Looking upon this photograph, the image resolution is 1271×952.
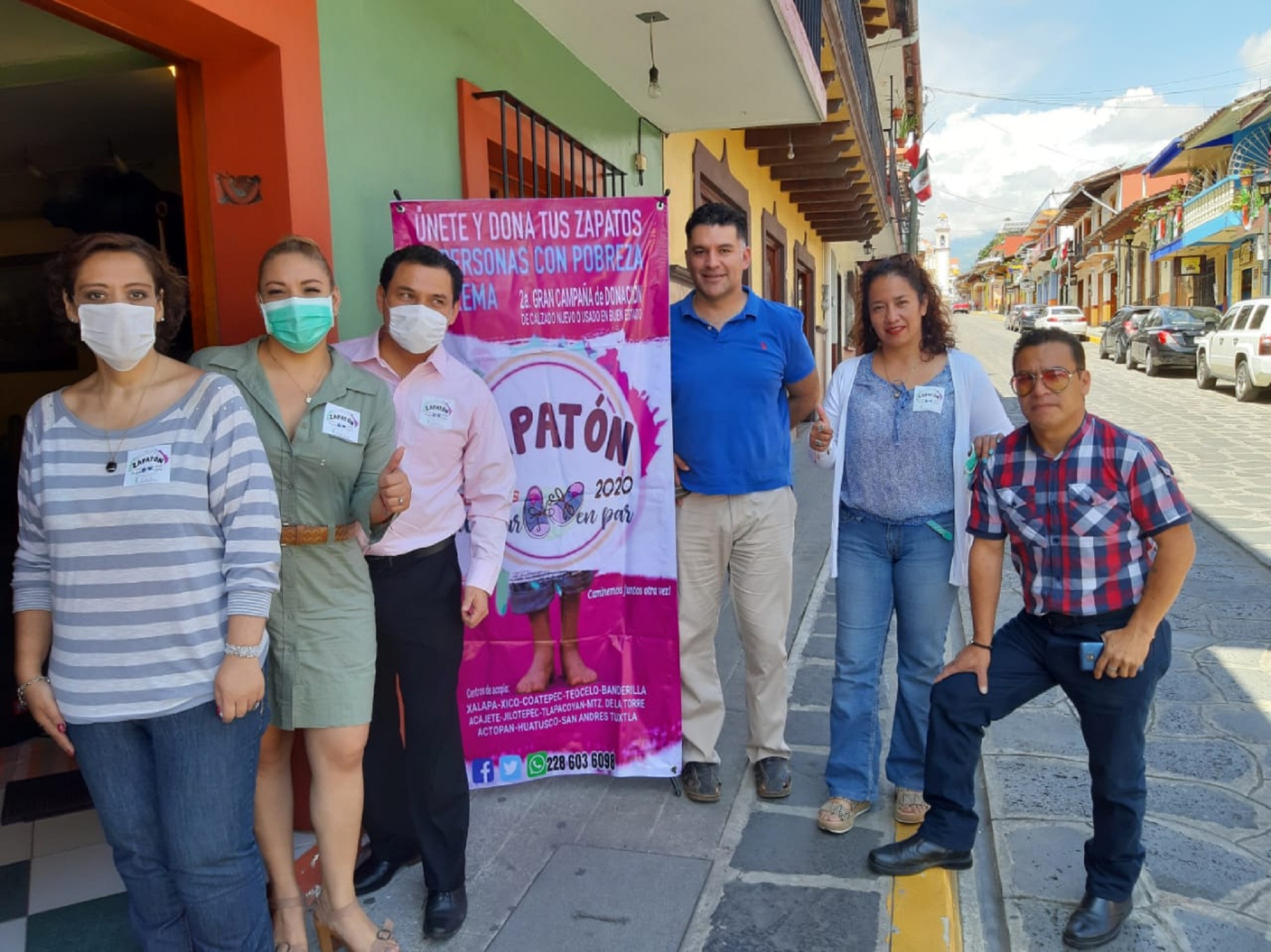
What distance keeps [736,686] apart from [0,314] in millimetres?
4603

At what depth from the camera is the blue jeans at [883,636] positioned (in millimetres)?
3018

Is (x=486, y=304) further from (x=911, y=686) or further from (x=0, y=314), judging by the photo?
(x=0, y=314)

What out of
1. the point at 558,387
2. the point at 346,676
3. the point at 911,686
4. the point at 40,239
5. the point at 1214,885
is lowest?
the point at 1214,885

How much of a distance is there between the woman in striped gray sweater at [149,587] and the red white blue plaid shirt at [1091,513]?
191 centimetres

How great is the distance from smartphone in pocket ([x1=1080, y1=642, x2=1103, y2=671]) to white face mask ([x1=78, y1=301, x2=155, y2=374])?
7.71ft

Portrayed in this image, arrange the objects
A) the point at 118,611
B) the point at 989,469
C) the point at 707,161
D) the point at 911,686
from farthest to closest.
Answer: the point at 707,161
the point at 911,686
the point at 989,469
the point at 118,611

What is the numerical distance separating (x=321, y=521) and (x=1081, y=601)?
194cm

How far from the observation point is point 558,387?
3.23 meters

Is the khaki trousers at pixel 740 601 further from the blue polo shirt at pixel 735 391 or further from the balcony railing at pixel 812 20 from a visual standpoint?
the balcony railing at pixel 812 20

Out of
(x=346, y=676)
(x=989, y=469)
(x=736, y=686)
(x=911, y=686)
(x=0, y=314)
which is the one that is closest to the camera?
(x=346, y=676)

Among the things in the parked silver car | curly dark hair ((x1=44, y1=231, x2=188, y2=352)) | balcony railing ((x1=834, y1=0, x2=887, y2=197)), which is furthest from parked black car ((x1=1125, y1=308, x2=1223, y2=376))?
curly dark hair ((x1=44, y1=231, x2=188, y2=352))

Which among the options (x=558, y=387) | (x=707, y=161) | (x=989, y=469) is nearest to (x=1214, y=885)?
(x=989, y=469)

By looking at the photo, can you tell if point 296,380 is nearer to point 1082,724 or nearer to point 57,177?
point 1082,724

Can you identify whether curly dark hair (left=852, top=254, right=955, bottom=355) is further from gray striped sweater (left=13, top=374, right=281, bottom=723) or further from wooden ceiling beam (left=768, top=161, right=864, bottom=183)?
wooden ceiling beam (left=768, top=161, right=864, bottom=183)
